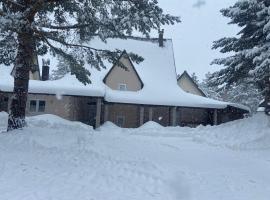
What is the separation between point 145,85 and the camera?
32969 mm

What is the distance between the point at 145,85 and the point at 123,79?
2.05 meters

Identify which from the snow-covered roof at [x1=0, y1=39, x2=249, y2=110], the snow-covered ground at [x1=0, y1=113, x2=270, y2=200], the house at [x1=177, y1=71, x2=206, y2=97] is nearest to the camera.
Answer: the snow-covered ground at [x1=0, y1=113, x2=270, y2=200]

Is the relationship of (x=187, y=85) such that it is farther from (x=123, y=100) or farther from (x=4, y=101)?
(x=4, y=101)

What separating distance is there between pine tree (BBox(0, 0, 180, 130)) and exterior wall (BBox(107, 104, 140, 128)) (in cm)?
1564

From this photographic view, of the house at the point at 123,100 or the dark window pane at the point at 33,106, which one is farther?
the dark window pane at the point at 33,106

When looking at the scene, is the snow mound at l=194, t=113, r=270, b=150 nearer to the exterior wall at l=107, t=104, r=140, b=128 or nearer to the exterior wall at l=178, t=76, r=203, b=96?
the exterior wall at l=107, t=104, r=140, b=128

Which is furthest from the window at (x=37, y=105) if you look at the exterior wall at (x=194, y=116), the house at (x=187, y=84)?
the house at (x=187, y=84)

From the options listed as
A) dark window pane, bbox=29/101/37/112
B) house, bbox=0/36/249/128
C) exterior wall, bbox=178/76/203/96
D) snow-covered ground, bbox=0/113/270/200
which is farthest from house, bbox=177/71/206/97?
snow-covered ground, bbox=0/113/270/200

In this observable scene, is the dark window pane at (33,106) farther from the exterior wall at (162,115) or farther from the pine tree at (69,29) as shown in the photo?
the pine tree at (69,29)

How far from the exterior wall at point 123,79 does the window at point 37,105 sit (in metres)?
5.25

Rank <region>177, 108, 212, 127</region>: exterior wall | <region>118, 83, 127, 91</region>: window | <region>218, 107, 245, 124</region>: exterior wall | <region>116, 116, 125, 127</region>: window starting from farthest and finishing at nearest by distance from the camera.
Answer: <region>177, 108, 212, 127</region>: exterior wall < <region>218, 107, 245, 124</region>: exterior wall < <region>118, 83, 127, 91</region>: window < <region>116, 116, 125, 127</region>: window

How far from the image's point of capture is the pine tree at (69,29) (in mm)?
13695

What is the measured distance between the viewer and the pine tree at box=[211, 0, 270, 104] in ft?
58.7

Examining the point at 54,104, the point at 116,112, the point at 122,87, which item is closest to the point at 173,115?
the point at 116,112
